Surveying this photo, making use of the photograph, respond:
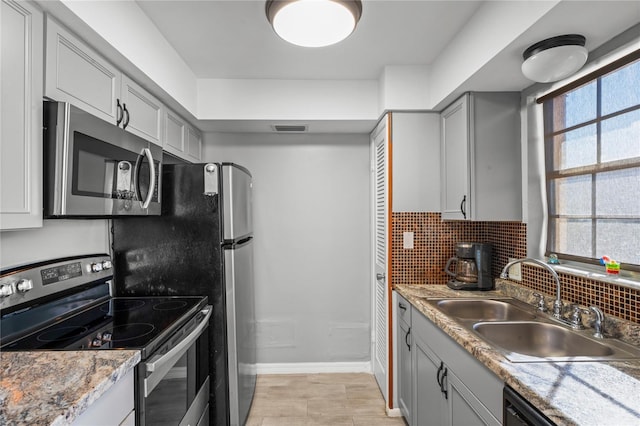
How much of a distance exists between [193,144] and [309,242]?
129 cm

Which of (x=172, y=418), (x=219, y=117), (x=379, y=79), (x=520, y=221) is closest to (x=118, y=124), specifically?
(x=219, y=117)

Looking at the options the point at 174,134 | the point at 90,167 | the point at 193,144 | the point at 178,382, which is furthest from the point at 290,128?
the point at 178,382

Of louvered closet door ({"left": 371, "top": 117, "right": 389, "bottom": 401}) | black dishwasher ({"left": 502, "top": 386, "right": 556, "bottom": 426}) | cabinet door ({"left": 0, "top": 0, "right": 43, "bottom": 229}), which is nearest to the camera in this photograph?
black dishwasher ({"left": 502, "top": 386, "right": 556, "bottom": 426})

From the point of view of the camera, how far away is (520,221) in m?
2.09

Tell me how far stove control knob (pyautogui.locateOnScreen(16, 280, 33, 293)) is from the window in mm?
2504

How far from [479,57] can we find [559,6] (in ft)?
1.78

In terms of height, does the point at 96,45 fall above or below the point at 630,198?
above

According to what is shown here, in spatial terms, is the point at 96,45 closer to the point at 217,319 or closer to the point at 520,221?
the point at 217,319

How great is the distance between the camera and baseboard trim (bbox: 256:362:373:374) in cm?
304

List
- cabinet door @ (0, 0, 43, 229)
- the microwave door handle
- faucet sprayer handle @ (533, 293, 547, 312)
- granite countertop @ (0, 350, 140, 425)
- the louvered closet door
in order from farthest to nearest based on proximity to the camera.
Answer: the louvered closet door
faucet sprayer handle @ (533, 293, 547, 312)
the microwave door handle
cabinet door @ (0, 0, 43, 229)
granite countertop @ (0, 350, 140, 425)

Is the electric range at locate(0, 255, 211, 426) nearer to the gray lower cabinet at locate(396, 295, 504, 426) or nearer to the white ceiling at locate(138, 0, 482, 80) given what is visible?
the gray lower cabinet at locate(396, 295, 504, 426)

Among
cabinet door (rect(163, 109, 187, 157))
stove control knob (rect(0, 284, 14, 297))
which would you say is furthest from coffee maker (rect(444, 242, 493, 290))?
stove control knob (rect(0, 284, 14, 297))

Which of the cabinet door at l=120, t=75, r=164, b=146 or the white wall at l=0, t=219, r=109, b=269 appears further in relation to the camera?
the cabinet door at l=120, t=75, r=164, b=146

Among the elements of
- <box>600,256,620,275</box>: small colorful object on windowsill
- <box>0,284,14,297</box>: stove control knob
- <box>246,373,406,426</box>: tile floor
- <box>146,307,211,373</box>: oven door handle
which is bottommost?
<box>246,373,406,426</box>: tile floor
